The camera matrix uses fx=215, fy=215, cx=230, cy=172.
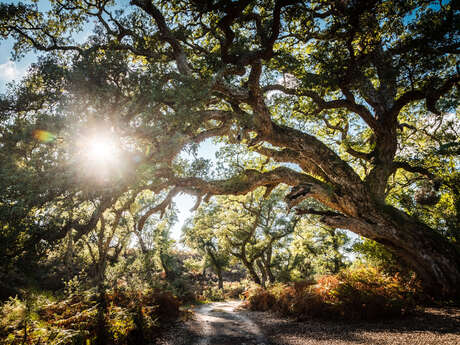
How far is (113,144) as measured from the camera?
17.0ft

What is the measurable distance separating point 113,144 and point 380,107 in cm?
999

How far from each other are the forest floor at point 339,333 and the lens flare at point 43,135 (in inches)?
239

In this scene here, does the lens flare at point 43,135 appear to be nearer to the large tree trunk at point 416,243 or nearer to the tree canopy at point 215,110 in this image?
the tree canopy at point 215,110

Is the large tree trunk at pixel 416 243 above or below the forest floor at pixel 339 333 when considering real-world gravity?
above

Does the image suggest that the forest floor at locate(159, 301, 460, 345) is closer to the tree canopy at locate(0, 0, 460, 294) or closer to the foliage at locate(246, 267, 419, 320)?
the foliage at locate(246, 267, 419, 320)

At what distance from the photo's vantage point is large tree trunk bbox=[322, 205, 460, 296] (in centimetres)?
670

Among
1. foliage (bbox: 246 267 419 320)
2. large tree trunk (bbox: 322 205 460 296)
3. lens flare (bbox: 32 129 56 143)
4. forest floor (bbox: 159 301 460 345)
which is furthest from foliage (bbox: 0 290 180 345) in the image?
large tree trunk (bbox: 322 205 460 296)

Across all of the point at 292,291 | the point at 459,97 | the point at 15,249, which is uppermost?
the point at 459,97

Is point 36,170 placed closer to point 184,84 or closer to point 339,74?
point 184,84

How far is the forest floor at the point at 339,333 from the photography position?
434 centimetres

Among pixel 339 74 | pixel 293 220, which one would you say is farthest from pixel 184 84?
pixel 293 220

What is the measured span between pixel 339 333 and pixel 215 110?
7.38 meters

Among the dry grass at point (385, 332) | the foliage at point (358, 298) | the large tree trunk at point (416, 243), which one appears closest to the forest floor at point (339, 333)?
the dry grass at point (385, 332)

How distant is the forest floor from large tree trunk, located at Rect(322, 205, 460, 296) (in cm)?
112
